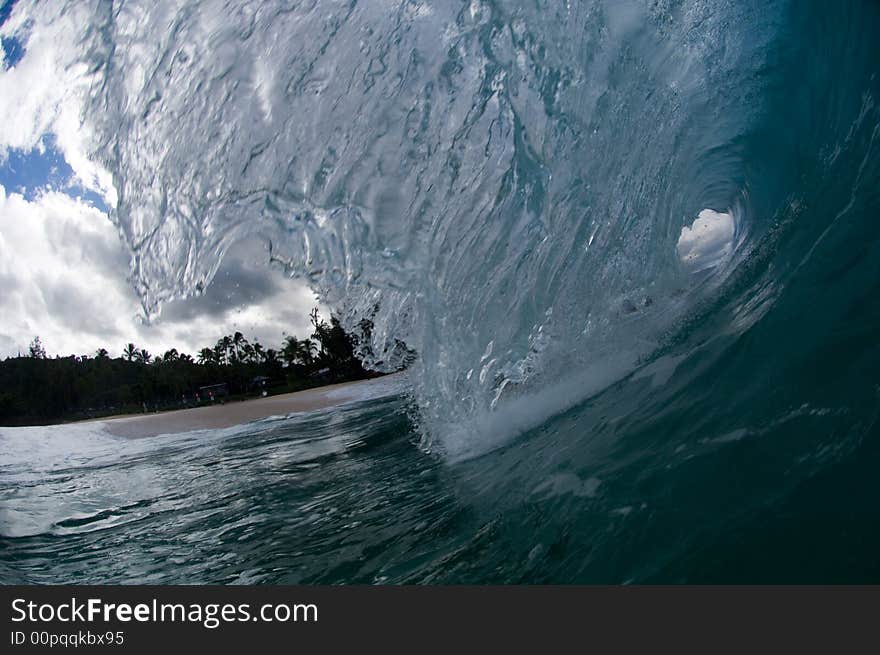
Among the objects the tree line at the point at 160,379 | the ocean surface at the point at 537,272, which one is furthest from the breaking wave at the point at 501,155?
the tree line at the point at 160,379

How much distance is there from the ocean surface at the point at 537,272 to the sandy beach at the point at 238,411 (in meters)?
9.39

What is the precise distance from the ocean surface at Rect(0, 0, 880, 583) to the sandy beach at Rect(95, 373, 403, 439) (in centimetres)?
939

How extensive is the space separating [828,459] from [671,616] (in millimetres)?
1082

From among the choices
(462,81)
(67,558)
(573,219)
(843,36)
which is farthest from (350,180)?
(843,36)

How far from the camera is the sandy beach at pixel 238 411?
16531mm

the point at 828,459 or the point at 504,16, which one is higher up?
the point at 504,16

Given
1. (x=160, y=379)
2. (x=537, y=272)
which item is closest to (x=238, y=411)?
(x=160, y=379)

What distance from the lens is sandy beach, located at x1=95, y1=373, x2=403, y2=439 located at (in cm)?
1653

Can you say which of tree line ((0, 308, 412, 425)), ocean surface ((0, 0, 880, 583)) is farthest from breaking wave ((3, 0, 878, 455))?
tree line ((0, 308, 412, 425))

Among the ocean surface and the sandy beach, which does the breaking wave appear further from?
the sandy beach

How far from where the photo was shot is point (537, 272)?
19.0 ft

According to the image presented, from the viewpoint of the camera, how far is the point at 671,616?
7.19 ft

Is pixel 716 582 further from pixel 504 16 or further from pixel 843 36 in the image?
pixel 843 36

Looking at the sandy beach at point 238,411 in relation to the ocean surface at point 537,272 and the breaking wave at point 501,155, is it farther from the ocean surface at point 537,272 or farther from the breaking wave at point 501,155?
the breaking wave at point 501,155
